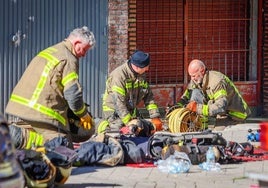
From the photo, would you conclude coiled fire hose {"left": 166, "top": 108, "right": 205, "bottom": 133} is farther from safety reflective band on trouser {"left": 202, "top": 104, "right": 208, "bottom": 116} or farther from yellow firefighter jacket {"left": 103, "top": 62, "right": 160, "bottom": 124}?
yellow firefighter jacket {"left": 103, "top": 62, "right": 160, "bottom": 124}

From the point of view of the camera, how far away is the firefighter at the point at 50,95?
1147 cm

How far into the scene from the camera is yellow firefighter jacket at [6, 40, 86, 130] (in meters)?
11.5

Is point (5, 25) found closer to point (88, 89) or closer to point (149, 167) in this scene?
point (88, 89)

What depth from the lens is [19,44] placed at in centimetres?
1577

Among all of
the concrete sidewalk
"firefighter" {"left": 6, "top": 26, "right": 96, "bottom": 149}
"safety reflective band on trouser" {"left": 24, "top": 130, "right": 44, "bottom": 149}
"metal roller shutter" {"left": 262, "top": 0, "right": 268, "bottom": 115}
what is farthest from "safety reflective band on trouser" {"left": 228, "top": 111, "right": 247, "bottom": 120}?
"safety reflective band on trouser" {"left": 24, "top": 130, "right": 44, "bottom": 149}

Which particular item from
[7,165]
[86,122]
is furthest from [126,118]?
[7,165]

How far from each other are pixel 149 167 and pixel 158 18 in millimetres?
5761

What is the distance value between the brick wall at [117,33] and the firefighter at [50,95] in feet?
15.6

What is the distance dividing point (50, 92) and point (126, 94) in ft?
9.14

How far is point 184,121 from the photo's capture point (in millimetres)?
14312

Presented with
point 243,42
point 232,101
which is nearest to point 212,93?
point 232,101

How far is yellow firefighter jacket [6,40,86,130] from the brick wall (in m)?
4.87

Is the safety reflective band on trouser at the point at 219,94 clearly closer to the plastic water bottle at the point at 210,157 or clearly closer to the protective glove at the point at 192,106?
the protective glove at the point at 192,106

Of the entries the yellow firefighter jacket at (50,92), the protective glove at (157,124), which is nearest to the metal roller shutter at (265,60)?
the protective glove at (157,124)
